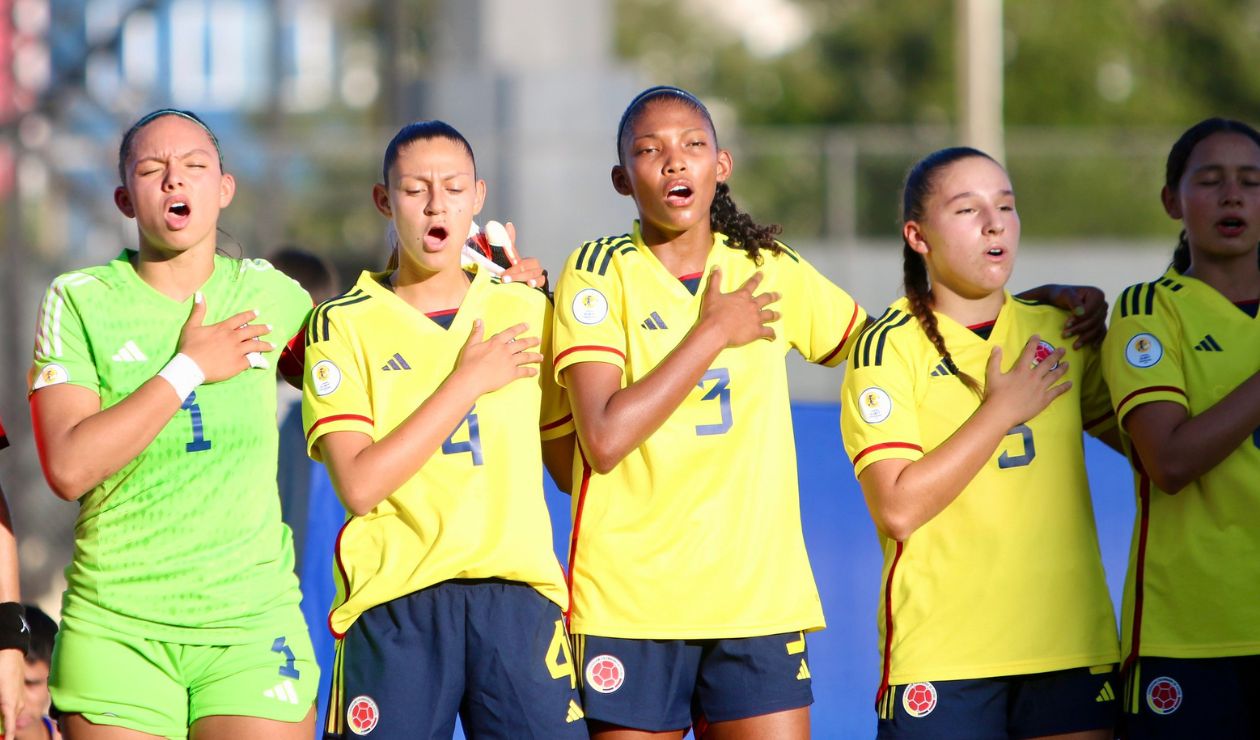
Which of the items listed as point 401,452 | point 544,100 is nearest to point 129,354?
point 401,452

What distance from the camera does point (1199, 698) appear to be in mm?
3904

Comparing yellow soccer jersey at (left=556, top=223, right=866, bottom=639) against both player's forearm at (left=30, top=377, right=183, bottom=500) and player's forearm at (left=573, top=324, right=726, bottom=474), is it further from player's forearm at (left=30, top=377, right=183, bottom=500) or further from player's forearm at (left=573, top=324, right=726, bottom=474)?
player's forearm at (left=30, top=377, right=183, bottom=500)

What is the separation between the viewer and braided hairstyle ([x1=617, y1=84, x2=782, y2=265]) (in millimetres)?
4195

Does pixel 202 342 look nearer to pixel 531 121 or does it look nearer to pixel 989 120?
pixel 531 121

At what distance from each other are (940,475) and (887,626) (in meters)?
0.45

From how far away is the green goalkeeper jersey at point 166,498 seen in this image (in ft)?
12.4

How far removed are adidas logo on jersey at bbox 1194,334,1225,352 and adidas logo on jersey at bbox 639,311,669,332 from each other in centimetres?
137

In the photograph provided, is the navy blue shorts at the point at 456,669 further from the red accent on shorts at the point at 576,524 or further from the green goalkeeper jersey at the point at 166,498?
the green goalkeeper jersey at the point at 166,498

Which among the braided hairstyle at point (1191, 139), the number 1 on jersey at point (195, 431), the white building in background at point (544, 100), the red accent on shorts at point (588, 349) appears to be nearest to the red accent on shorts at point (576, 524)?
the red accent on shorts at point (588, 349)

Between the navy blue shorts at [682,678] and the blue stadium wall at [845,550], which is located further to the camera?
the blue stadium wall at [845,550]

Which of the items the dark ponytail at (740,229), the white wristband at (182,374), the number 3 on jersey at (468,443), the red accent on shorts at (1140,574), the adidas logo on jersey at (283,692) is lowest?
the adidas logo on jersey at (283,692)

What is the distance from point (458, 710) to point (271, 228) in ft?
30.4

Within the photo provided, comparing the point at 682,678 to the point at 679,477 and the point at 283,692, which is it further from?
the point at 283,692

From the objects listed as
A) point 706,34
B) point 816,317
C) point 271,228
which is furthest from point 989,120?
point 706,34
